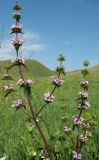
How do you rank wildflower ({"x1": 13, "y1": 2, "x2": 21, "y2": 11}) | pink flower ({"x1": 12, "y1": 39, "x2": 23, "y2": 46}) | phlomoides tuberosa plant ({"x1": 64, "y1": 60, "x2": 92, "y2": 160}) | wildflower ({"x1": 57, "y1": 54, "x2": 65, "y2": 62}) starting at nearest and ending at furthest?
pink flower ({"x1": 12, "y1": 39, "x2": 23, "y2": 46}) → wildflower ({"x1": 13, "y1": 2, "x2": 21, "y2": 11}) → wildflower ({"x1": 57, "y1": 54, "x2": 65, "y2": 62}) → phlomoides tuberosa plant ({"x1": 64, "y1": 60, "x2": 92, "y2": 160})

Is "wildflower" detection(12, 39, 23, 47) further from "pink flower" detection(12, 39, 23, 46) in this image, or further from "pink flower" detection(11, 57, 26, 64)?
"pink flower" detection(11, 57, 26, 64)

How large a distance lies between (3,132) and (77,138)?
8.08ft

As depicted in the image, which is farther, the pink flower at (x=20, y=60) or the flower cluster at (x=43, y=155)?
the flower cluster at (x=43, y=155)

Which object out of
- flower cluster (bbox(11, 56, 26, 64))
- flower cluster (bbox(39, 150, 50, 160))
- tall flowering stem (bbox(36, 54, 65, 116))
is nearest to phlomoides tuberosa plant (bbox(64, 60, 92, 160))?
tall flowering stem (bbox(36, 54, 65, 116))

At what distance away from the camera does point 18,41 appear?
354cm

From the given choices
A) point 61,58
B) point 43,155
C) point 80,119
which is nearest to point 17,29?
point 61,58

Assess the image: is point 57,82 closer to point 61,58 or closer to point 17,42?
point 61,58

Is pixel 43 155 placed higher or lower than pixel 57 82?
lower

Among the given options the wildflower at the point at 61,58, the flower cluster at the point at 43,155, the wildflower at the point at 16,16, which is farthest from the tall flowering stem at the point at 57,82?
the flower cluster at the point at 43,155

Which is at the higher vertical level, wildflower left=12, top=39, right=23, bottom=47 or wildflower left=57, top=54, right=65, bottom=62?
wildflower left=12, top=39, right=23, bottom=47

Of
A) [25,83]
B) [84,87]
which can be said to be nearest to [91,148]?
[84,87]

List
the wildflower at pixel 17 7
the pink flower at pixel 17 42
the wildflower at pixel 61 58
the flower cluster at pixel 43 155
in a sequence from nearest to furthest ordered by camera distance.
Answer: the pink flower at pixel 17 42
the wildflower at pixel 17 7
the wildflower at pixel 61 58
the flower cluster at pixel 43 155

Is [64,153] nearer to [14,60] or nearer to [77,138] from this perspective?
[77,138]

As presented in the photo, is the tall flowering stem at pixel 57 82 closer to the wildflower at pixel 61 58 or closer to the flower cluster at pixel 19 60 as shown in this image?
the wildflower at pixel 61 58
